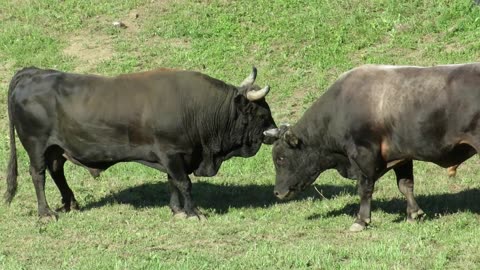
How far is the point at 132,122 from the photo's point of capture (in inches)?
487

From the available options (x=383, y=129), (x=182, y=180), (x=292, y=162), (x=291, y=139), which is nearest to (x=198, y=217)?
(x=182, y=180)

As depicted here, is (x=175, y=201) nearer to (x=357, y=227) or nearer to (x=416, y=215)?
Answer: (x=357, y=227)

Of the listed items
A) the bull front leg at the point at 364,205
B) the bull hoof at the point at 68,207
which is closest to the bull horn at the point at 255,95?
the bull front leg at the point at 364,205

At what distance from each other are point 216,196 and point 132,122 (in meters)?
1.93

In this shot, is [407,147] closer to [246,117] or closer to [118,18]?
[246,117]

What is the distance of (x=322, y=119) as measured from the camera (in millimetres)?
11883

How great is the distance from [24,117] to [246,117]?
9.63 feet

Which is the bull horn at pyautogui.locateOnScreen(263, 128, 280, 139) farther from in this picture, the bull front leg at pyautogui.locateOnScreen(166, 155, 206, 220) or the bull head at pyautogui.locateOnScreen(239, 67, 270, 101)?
the bull front leg at pyautogui.locateOnScreen(166, 155, 206, 220)

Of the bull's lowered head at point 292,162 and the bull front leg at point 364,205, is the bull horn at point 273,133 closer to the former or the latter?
the bull's lowered head at point 292,162

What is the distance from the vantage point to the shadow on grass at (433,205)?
1188 cm

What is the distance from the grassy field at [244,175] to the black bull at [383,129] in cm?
54

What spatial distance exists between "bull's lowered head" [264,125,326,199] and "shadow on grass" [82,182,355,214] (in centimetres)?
52

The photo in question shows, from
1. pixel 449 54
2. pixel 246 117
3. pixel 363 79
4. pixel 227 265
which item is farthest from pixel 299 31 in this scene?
pixel 227 265

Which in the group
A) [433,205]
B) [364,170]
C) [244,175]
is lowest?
[244,175]
